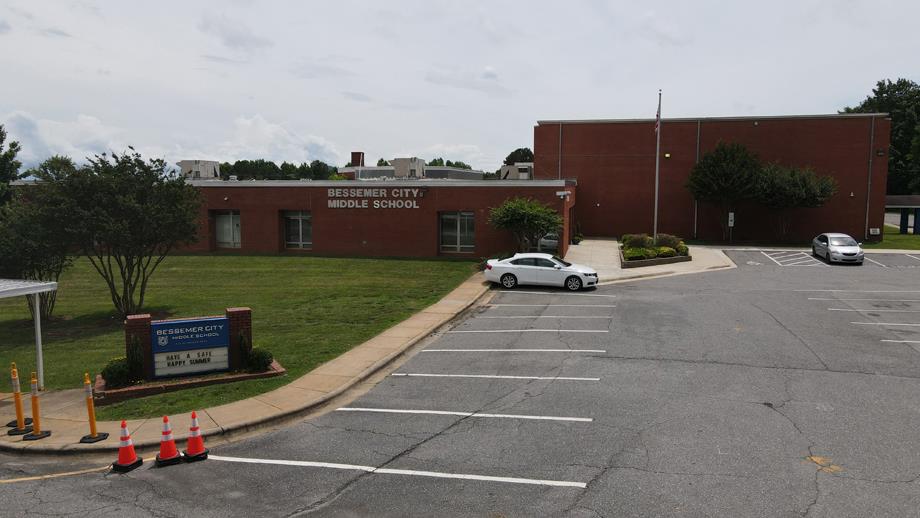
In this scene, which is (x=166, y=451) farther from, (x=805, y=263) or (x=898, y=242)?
(x=898, y=242)

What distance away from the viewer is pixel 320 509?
7.52 meters

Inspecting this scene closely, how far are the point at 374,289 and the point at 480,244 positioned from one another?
10397 millimetres

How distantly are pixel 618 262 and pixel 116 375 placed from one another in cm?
2745

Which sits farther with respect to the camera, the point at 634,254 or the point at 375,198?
the point at 375,198

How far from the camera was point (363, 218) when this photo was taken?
37438 millimetres

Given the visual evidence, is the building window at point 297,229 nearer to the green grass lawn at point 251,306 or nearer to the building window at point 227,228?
the green grass lawn at point 251,306

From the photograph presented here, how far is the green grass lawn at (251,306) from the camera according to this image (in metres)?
14.3

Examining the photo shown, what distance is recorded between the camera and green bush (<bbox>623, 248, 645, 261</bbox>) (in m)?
34.2

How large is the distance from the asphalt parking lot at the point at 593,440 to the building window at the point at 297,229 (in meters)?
22.9

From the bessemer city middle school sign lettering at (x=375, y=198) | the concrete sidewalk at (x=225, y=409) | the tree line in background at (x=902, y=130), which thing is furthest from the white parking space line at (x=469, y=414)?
the tree line in background at (x=902, y=130)

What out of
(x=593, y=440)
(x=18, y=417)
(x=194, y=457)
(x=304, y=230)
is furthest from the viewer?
(x=304, y=230)

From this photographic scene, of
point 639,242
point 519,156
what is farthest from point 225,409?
point 519,156

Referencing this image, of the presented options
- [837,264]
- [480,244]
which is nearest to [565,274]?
[480,244]

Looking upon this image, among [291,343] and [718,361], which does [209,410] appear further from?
[718,361]
